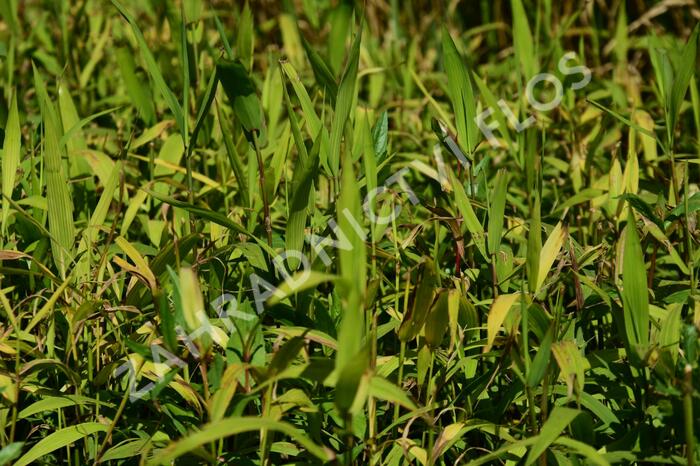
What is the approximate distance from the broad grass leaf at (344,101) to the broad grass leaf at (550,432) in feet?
1.48

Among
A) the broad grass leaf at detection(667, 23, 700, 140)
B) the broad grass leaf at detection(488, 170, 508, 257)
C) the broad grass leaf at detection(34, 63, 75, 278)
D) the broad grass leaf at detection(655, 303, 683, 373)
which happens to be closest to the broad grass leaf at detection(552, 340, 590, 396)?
the broad grass leaf at detection(655, 303, 683, 373)

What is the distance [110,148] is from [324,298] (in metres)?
0.80

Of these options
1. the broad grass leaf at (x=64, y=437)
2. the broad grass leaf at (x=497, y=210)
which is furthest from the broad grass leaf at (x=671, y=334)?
the broad grass leaf at (x=64, y=437)

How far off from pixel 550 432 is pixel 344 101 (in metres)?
0.50

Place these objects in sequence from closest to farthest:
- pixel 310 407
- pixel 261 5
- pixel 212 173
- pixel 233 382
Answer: pixel 233 382 → pixel 310 407 → pixel 212 173 → pixel 261 5

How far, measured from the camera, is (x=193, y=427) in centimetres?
119

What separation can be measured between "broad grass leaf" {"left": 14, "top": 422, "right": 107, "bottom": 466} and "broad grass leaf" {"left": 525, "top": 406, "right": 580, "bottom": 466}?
0.54 metres

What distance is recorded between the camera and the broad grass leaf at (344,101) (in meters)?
1.18

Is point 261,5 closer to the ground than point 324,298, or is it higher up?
higher up

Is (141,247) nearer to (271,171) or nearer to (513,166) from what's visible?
(271,171)

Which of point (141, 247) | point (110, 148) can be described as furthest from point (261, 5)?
point (141, 247)

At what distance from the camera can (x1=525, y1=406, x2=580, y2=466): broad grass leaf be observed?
997mm

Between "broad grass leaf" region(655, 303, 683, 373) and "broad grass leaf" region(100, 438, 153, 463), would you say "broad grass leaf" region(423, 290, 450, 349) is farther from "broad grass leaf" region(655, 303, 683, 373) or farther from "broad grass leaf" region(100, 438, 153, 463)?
"broad grass leaf" region(100, 438, 153, 463)

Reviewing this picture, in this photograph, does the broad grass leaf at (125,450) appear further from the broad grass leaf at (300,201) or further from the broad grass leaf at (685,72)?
the broad grass leaf at (685,72)
